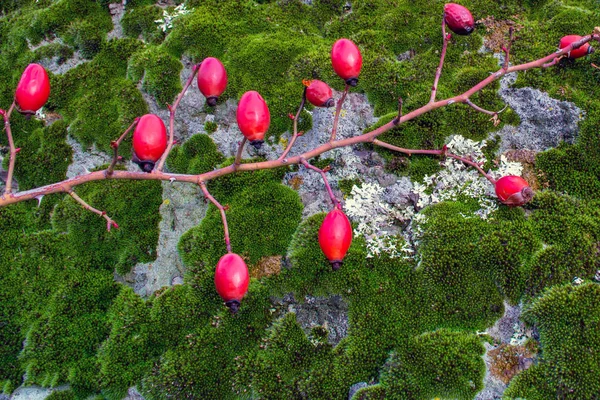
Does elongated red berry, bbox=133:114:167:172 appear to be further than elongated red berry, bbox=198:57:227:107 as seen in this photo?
No

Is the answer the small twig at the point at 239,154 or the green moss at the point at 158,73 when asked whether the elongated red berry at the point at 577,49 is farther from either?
the green moss at the point at 158,73

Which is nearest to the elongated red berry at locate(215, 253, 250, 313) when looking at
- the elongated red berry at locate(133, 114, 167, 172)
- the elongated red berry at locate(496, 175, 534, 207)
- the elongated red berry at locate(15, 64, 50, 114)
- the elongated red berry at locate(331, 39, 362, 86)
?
the elongated red berry at locate(133, 114, 167, 172)

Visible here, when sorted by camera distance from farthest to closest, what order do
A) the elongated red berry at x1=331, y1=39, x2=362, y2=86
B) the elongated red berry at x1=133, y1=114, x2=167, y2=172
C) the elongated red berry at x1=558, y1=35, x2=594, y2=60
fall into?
the elongated red berry at x1=558, y1=35, x2=594, y2=60
the elongated red berry at x1=331, y1=39, x2=362, y2=86
the elongated red berry at x1=133, y1=114, x2=167, y2=172

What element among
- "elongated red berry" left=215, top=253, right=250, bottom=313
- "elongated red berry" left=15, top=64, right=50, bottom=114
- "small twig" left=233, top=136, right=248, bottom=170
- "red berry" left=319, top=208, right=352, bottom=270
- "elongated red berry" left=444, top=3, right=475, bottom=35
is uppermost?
"elongated red berry" left=444, top=3, right=475, bottom=35

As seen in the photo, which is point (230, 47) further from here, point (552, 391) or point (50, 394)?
point (552, 391)

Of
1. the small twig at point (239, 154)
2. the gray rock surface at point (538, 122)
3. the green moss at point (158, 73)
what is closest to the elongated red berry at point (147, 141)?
the small twig at point (239, 154)

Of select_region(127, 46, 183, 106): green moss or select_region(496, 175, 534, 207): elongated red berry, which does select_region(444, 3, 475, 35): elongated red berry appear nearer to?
select_region(496, 175, 534, 207): elongated red berry

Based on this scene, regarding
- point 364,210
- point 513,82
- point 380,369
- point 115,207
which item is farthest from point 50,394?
point 513,82
